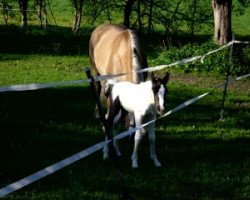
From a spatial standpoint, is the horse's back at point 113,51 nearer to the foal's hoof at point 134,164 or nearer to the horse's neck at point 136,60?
the horse's neck at point 136,60

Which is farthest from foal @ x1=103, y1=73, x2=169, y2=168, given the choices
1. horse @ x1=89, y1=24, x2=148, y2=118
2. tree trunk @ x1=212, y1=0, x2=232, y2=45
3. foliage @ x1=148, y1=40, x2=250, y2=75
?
tree trunk @ x1=212, y1=0, x2=232, y2=45

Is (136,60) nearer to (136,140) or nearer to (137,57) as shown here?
(137,57)

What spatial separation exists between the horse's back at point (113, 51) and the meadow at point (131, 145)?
1.09m

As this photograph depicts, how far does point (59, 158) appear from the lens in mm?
7977

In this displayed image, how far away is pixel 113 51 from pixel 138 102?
3.00 metres

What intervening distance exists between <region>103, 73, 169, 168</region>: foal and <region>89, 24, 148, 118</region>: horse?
14.5 inches

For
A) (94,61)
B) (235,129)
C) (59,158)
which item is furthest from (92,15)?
(59,158)

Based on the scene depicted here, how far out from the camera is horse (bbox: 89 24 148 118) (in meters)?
8.77

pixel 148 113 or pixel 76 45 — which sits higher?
pixel 148 113

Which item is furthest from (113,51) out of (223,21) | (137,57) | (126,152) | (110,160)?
(223,21)

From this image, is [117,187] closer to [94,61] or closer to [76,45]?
[94,61]

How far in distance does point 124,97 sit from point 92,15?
25150 millimetres

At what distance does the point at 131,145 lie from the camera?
888 cm

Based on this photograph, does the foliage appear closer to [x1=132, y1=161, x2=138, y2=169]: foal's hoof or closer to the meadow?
the meadow
